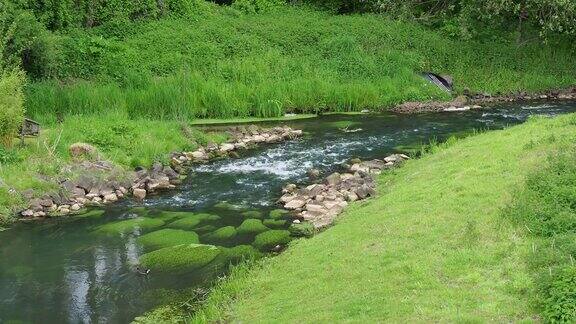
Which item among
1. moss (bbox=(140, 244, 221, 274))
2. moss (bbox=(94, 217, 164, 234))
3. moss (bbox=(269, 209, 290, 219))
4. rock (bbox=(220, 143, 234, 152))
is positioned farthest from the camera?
rock (bbox=(220, 143, 234, 152))

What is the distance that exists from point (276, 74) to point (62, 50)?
10.3m

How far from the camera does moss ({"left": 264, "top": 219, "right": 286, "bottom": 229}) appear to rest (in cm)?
1484

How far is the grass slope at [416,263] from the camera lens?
8.21 metres

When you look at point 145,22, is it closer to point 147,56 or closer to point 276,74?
point 147,56

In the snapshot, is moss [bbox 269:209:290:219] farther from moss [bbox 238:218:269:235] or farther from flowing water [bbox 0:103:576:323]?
moss [bbox 238:218:269:235]

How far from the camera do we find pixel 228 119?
26.6 m

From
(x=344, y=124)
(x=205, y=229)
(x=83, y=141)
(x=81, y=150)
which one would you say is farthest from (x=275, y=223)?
(x=344, y=124)

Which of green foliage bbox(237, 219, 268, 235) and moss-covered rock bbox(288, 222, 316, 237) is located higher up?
moss-covered rock bbox(288, 222, 316, 237)

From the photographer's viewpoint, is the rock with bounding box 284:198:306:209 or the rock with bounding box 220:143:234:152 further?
the rock with bounding box 220:143:234:152

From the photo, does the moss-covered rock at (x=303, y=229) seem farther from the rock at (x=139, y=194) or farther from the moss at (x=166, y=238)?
the rock at (x=139, y=194)

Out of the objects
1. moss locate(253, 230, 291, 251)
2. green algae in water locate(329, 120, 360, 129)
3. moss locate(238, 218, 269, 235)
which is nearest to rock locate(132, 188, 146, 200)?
moss locate(238, 218, 269, 235)

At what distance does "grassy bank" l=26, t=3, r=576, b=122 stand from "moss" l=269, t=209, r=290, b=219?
10305mm

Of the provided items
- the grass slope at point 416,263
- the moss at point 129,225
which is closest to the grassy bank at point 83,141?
the moss at point 129,225

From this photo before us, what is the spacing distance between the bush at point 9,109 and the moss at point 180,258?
25.2ft
